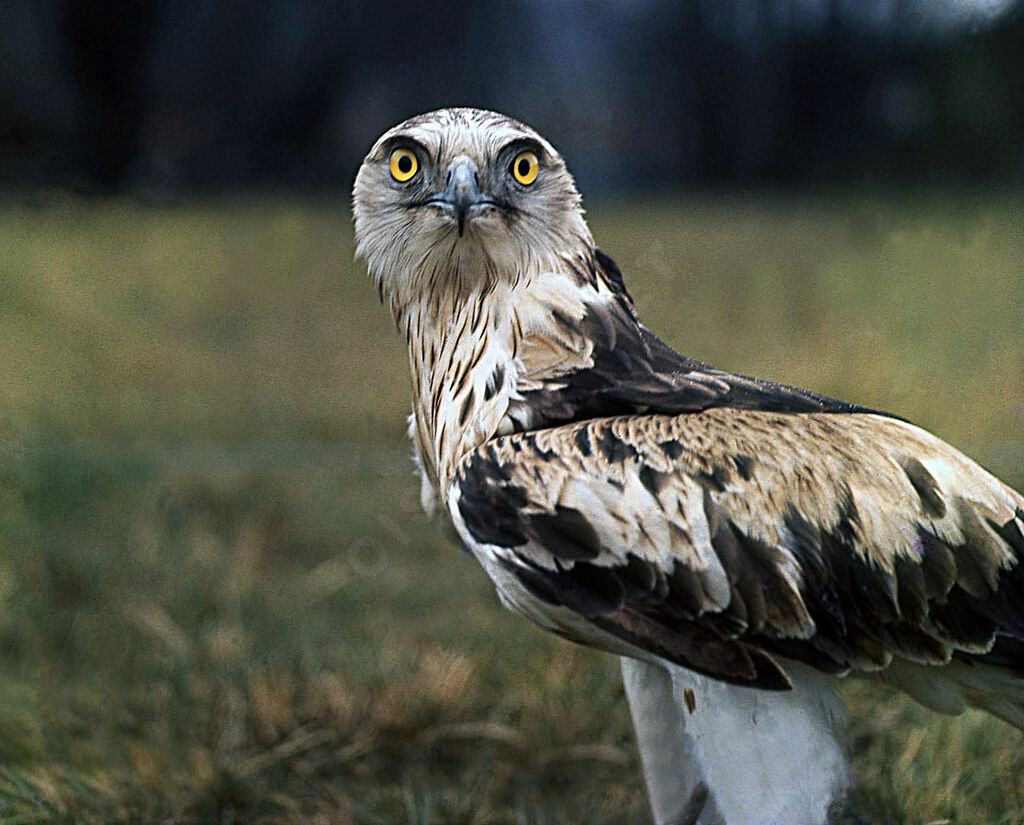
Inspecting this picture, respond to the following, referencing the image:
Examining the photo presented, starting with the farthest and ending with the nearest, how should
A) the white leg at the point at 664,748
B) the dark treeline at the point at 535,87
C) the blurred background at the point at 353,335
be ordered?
the dark treeline at the point at 535,87
the blurred background at the point at 353,335
the white leg at the point at 664,748

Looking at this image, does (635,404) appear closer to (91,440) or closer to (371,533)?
(371,533)

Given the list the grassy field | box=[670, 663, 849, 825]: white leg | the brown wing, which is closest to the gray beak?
the brown wing

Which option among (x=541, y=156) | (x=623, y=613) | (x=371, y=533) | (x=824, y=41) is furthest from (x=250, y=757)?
(x=824, y=41)

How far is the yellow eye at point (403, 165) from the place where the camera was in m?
1.60

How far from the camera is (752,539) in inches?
55.7

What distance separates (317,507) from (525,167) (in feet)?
7.96

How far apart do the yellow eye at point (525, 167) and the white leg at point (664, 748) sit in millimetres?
822

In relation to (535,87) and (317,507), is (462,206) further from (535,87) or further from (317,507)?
(317,507)

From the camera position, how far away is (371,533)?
3729 millimetres

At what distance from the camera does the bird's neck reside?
A: 1559mm

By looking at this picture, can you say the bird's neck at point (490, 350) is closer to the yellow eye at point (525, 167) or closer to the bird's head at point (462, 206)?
the bird's head at point (462, 206)

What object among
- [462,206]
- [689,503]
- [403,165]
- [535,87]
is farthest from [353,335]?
[689,503]

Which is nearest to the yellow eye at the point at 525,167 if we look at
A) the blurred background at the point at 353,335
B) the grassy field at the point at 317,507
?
the grassy field at the point at 317,507

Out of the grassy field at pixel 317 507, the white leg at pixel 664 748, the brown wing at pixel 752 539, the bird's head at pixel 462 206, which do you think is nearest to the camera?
the brown wing at pixel 752 539
